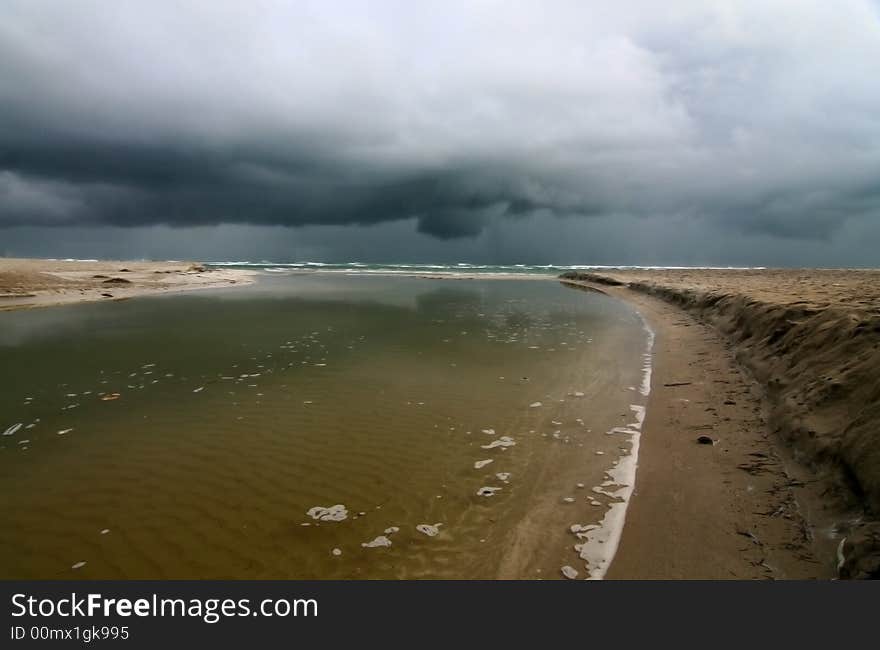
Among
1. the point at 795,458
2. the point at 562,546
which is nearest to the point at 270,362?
the point at 562,546

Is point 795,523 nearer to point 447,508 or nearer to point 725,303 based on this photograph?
point 447,508

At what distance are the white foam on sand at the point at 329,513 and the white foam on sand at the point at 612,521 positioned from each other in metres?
2.99

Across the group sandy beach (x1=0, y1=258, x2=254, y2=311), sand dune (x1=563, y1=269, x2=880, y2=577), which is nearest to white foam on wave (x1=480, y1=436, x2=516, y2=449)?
sand dune (x1=563, y1=269, x2=880, y2=577)

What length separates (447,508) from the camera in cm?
605

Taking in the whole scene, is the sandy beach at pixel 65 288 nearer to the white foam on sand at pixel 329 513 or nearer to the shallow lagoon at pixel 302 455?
the shallow lagoon at pixel 302 455

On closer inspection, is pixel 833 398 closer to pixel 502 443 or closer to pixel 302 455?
pixel 502 443

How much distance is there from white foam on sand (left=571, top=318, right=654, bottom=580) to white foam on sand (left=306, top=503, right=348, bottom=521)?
2995 millimetres

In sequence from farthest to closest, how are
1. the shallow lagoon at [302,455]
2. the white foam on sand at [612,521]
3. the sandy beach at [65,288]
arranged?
the sandy beach at [65,288] < the shallow lagoon at [302,455] < the white foam on sand at [612,521]

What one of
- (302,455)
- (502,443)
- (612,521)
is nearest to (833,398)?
(612,521)

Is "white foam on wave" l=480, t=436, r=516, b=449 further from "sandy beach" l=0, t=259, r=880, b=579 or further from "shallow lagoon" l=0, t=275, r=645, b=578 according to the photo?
"sandy beach" l=0, t=259, r=880, b=579

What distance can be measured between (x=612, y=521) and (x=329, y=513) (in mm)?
3701

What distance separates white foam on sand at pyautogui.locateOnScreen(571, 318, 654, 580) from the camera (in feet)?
16.0

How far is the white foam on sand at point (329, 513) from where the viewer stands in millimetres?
5781

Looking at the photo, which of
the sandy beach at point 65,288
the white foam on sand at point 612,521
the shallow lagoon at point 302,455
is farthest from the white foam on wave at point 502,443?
the sandy beach at point 65,288
